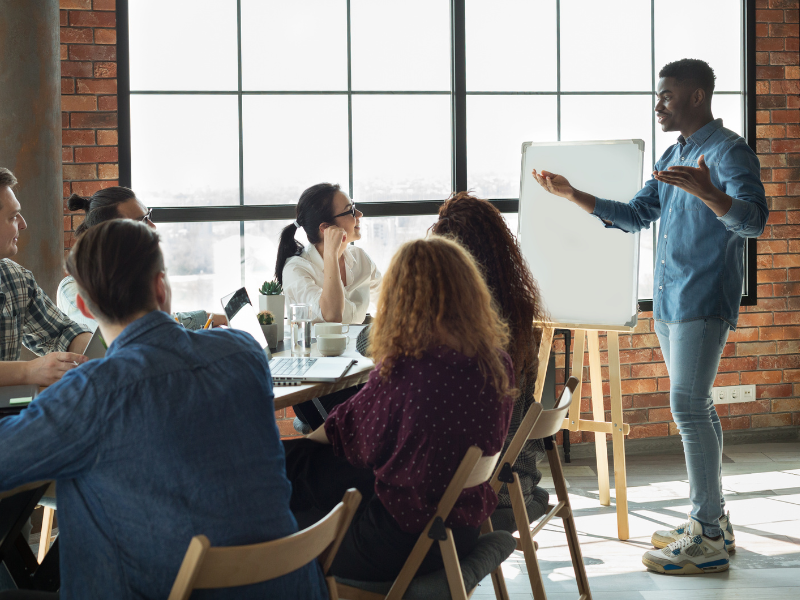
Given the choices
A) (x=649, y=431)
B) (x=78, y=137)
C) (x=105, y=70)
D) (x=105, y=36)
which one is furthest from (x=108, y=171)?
(x=649, y=431)

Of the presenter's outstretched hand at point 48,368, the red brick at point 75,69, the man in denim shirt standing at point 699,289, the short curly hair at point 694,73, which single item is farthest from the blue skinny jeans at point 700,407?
the red brick at point 75,69

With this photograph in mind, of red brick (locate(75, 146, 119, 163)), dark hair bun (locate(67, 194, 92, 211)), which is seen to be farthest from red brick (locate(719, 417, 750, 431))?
red brick (locate(75, 146, 119, 163))

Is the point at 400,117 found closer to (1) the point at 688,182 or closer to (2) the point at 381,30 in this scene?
(2) the point at 381,30

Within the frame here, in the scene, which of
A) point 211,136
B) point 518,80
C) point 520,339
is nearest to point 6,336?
point 520,339

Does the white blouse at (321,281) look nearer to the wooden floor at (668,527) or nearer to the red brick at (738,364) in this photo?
the wooden floor at (668,527)

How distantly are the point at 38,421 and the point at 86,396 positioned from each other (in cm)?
7

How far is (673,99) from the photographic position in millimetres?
2559

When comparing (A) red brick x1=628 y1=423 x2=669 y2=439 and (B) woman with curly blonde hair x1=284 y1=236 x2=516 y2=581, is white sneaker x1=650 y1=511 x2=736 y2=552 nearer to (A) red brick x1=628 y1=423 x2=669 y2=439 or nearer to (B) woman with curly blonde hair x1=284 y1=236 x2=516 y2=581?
(A) red brick x1=628 y1=423 x2=669 y2=439

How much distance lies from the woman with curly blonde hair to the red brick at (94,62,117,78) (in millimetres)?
2515

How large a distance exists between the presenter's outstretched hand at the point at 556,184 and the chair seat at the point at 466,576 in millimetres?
1656

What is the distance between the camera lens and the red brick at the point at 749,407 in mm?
3953

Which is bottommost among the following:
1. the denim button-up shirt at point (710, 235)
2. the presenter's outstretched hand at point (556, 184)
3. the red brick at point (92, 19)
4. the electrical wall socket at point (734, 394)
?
the electrical wall socket at point (734, 394)

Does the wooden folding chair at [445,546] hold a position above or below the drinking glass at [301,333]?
below

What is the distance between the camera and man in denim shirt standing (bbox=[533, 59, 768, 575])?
7.95ft
